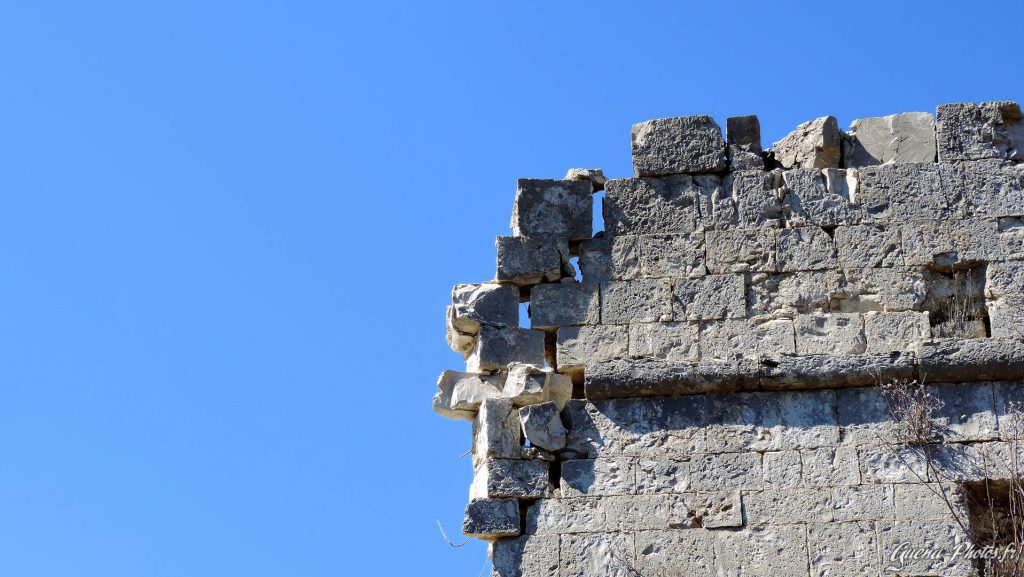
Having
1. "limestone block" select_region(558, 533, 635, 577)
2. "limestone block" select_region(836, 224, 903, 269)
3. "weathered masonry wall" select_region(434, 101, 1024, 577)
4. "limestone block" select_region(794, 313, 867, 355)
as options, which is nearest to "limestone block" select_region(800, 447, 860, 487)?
"weathered masonry wall" select_region(434, 101, 1024, 577)

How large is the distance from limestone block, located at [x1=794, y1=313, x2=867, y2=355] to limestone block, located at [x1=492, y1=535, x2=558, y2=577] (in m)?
1.65

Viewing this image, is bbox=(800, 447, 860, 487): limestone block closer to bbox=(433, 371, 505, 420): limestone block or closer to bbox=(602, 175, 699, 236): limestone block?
bbox=(602, 175, 699, 236): limestone block

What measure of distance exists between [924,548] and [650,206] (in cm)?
238

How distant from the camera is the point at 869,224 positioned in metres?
8.58

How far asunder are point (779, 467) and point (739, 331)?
79 centimetres

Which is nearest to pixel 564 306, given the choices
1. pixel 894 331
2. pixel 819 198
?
pixel 819 198

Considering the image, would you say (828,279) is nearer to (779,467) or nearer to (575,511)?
(779,467)

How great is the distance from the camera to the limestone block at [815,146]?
349 inches

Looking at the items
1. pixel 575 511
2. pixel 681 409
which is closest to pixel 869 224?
pixel 681 409

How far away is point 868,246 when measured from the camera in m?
8.53

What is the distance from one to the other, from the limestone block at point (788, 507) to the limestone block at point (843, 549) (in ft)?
0.22

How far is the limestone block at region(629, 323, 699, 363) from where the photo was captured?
842cm

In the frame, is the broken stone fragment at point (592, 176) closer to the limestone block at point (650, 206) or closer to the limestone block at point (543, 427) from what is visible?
the limestone block at point (650, 206)

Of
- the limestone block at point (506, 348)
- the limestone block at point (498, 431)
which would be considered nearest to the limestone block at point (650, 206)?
the limestone block at point (506, 348)
